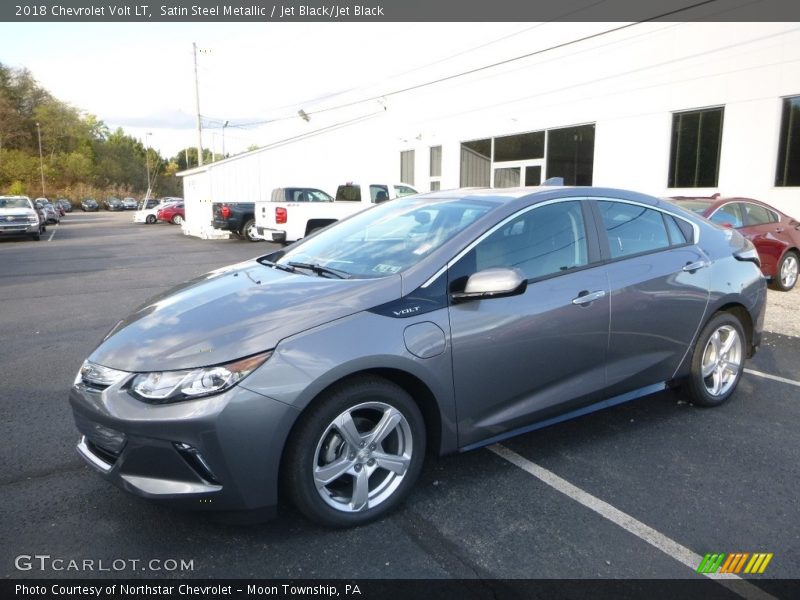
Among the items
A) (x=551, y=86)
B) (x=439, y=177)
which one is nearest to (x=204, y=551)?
(x=551, y=86)

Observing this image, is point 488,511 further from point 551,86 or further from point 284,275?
point 551,86

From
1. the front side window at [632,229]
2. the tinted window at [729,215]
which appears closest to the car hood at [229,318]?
the front side window at [632,229]

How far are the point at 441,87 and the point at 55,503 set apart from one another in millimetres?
22331

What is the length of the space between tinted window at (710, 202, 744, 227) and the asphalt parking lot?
4.89 metres

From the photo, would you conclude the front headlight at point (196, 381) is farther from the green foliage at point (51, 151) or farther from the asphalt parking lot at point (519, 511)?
the green foliage at point (51, 151)

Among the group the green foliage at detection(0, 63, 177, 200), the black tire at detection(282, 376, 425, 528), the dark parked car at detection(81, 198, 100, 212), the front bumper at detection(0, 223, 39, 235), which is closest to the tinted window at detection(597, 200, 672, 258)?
the black tire at detection(282, 376, 425, 528)

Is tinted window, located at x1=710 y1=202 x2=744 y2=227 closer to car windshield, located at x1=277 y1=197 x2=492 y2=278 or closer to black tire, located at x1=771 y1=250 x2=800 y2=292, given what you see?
black tire, located at x1=771 y1=250 x2=800 y2=292

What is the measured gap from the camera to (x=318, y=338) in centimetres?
282

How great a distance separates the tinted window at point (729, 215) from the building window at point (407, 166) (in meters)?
17.0

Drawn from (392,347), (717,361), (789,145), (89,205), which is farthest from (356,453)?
(89,205)

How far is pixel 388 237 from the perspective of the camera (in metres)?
3.86

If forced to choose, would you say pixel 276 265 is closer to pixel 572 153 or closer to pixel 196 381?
pixel 196 381

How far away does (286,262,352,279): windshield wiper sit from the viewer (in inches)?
135

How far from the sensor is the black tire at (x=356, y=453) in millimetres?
2801
